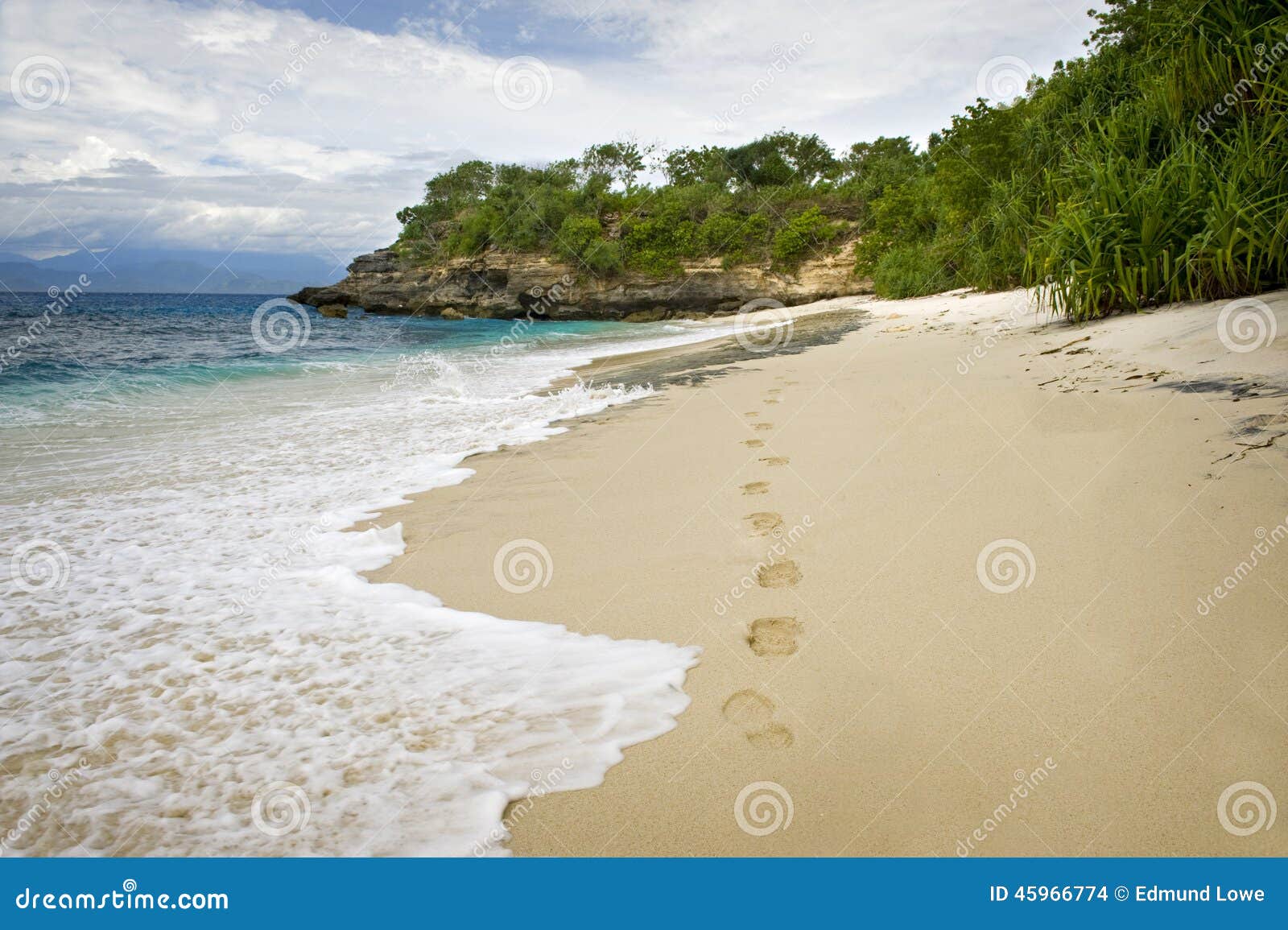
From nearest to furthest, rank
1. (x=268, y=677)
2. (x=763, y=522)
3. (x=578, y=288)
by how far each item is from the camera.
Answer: (x=268, y=677)
(x=763, y=522)
(x=578, y=288)

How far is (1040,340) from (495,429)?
17.9ft

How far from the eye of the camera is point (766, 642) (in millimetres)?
2221

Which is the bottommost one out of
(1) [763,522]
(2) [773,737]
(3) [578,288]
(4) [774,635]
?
(2) [773,737]

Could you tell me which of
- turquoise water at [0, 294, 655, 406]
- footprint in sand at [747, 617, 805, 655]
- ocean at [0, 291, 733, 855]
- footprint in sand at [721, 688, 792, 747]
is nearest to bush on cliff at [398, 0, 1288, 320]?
footprint in sand at [747, 617, 805, 655]

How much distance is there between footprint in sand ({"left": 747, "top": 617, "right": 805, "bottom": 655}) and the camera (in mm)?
2170

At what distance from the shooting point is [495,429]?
242 inches

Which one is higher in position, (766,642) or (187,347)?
(187,347)

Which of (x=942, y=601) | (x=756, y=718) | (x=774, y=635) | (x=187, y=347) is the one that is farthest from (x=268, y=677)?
(x=187, y=347)

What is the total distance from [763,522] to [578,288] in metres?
35.3

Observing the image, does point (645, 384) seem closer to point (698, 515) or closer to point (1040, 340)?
→ point (1040, 340)

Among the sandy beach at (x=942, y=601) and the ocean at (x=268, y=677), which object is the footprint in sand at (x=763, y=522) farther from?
the ocean at (x=268, y=677)

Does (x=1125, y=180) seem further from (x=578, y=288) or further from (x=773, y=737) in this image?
(x=578, y=288)
